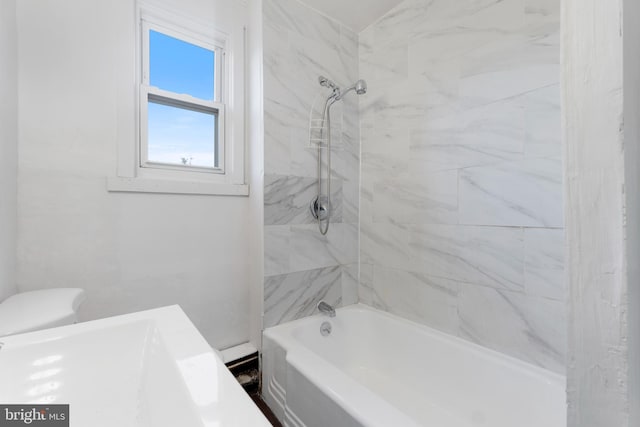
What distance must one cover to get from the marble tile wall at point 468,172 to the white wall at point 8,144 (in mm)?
1743

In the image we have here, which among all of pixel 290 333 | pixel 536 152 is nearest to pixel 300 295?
pixel 290 333

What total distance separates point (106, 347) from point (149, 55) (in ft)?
4.89

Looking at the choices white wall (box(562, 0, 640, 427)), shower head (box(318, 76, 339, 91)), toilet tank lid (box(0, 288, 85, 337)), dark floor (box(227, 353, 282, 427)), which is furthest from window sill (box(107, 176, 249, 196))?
white wall (box(562, 0, 640, 427))

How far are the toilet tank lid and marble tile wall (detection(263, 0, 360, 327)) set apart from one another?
0.85m

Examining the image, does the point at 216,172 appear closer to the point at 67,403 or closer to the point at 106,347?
the point at 106,347

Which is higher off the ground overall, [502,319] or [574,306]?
[574,306]

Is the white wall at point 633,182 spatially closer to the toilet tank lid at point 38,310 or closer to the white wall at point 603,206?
the white wall at point 603,206

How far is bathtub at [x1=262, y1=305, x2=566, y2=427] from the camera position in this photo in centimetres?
103

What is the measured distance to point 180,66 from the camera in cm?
166

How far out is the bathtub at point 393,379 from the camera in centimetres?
103

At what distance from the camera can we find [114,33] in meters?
1.38

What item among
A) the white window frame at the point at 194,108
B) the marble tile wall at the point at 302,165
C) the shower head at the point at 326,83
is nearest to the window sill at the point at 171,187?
the white window frame at the point at 194,108

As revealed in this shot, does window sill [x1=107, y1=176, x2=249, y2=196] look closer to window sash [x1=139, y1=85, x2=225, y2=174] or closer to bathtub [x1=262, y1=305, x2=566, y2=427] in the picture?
window sash [x1=139, y1=85, x2=225, y2=174]

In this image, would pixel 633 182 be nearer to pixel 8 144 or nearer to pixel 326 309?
pixel 326 309
